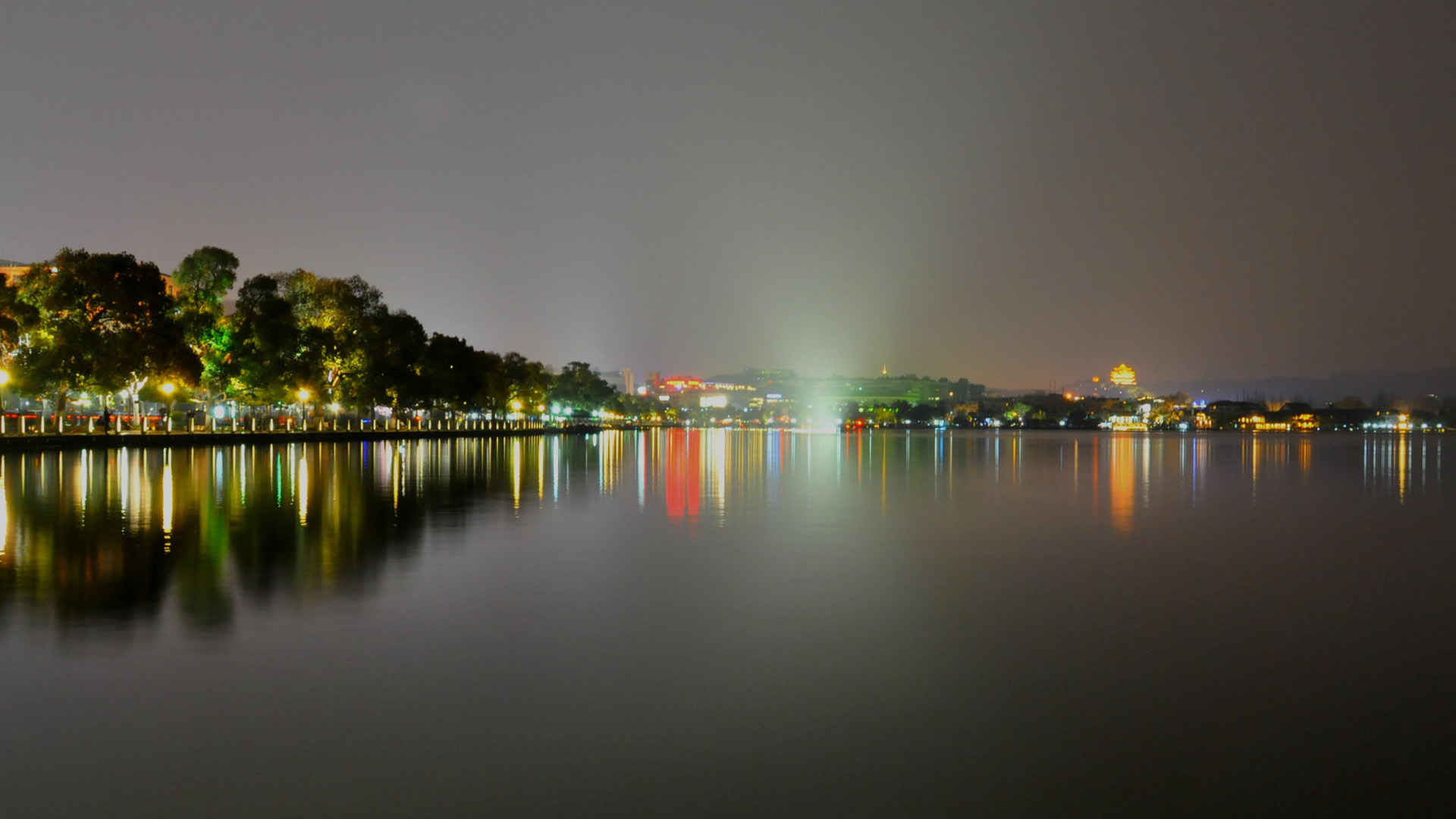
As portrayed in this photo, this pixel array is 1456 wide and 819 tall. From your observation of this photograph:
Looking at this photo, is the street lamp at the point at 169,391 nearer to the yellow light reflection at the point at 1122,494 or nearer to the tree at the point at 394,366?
the tree at the point at 394,366

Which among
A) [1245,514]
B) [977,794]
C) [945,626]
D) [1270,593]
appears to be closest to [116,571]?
[945,626]

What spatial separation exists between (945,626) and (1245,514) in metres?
14.0

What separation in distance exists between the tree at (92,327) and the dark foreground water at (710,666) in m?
35.9

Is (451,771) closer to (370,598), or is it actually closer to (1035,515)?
(370,598)

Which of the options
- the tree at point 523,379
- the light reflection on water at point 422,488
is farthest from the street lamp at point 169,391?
the tree at point 523,379

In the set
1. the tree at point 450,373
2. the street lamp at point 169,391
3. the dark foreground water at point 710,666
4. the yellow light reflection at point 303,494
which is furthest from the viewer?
the tree at point 450,373

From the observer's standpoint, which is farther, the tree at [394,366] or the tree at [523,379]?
the tree at [523,379]

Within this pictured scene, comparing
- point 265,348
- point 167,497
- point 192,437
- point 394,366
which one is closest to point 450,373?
point 394,366

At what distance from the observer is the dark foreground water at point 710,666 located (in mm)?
5188

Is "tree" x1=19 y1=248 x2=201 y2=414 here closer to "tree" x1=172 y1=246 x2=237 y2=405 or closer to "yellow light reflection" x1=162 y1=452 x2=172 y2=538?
"tree" x1=172 y1=246 x2=237 y2=405

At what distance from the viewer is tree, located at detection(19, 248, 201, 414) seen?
4800cm

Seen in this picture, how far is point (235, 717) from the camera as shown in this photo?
6.10m

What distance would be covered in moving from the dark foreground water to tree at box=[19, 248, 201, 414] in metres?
35.9

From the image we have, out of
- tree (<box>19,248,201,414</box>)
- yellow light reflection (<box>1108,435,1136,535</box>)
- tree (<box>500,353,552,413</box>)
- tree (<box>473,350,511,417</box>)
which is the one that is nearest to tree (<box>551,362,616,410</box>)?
tree (<box>500,353,552,413</box>)
